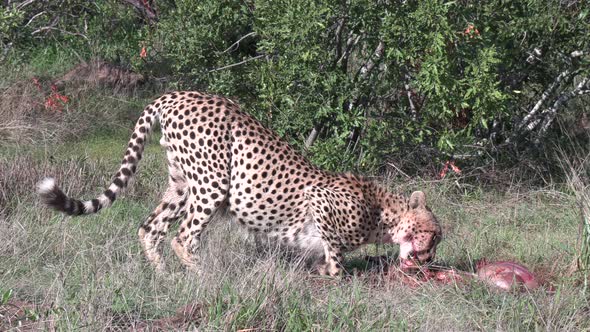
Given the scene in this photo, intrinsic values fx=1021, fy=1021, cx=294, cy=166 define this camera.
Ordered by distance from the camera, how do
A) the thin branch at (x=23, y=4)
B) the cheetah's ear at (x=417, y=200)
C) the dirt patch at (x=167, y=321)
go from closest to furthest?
the dirt patch at (x=167, y=321), the cheetah's ear at (x=417, y=200), the thin branch at (x=23, y=4)

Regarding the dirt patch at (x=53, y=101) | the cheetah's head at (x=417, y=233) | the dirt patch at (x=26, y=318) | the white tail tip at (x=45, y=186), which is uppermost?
the white tail tip at (x=45, y=186)

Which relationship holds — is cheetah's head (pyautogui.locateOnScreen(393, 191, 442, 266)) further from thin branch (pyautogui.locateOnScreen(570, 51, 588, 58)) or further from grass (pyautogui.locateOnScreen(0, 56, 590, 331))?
thin branch (pyautogui.locateOnScreen(570, 51, 588, 58))

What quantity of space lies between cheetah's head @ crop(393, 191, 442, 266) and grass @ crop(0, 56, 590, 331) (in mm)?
257

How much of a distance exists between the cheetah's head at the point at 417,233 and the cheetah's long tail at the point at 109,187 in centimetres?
168

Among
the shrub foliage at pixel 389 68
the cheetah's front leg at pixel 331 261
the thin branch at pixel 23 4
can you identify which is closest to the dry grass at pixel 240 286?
the cheetah's front leg at pixel 331 261

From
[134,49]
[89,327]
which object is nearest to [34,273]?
[89,327]

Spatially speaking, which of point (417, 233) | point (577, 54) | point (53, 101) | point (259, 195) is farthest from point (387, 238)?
point (53, 101)

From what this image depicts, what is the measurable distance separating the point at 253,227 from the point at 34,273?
4.75 feet

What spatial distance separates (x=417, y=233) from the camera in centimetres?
617

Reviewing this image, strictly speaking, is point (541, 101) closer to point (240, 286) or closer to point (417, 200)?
point (417, 200)

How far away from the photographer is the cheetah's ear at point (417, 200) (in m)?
6.25

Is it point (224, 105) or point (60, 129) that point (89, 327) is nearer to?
point (224, 105)

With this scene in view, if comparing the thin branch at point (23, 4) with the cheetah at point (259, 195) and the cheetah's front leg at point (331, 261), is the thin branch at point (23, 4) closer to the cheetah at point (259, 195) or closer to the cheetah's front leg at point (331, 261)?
the cheetah at point (259, 195)

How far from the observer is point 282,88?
7707mm
